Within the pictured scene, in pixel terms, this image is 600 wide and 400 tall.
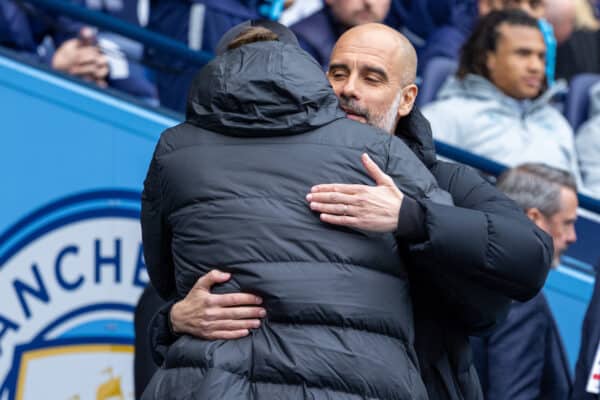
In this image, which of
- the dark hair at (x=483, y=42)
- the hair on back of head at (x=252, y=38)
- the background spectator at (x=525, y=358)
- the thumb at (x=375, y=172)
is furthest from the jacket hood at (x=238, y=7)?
the thumb at (x=375, y=172)

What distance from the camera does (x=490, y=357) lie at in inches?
170

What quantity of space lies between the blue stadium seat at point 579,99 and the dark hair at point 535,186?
1.91 metres

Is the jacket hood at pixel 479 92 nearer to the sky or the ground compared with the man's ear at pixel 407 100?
nearer to the sky

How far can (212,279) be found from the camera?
116 inches

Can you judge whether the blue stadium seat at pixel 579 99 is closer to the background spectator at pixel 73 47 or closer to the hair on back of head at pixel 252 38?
the background spectator at pixel 73 47

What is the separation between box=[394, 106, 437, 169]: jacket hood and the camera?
3377mm

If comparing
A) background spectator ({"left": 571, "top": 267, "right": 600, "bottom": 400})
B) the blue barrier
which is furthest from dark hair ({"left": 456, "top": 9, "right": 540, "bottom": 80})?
background spectator ({"left": 571, "top": 267, "right": 600, "bottom": 400})

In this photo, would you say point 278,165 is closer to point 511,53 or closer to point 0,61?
point 0,61

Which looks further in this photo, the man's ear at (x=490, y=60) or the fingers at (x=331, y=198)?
the man's ear at (x=490, y=60)

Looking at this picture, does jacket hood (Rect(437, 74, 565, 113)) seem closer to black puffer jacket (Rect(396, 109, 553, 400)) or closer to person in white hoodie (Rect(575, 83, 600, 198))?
person in white hoodie (Rect(575, 83, 600, 198))

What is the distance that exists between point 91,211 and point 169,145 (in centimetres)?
221

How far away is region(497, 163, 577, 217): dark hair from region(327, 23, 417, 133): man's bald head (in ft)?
4.87

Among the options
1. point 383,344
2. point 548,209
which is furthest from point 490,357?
point 383,344

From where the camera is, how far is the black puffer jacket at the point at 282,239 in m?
2.83
